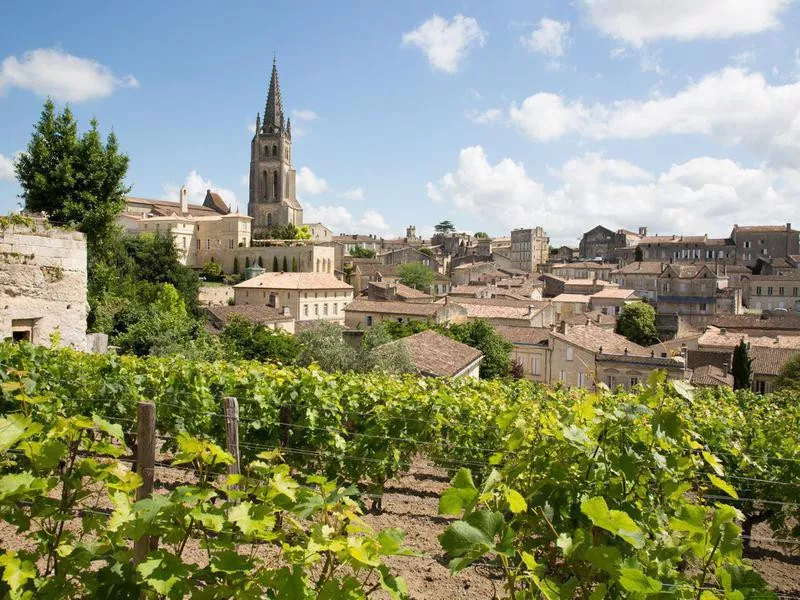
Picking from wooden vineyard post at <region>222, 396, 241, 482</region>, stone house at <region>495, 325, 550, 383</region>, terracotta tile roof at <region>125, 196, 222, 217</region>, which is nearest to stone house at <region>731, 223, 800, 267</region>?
stone house at <region>495, 325, 550, 383</region>

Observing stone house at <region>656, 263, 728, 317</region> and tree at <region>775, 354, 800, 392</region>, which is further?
stone house at <region>656, 263, 728, 317</region>

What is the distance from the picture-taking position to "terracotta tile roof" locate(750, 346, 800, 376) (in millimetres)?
31516

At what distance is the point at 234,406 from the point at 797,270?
77654 mm

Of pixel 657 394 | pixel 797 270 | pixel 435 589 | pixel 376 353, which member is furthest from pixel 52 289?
pixel 797 270

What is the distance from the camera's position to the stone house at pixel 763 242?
82.2 meters

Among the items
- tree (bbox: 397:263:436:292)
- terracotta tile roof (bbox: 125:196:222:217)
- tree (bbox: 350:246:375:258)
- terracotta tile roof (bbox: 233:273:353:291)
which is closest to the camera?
terracotta tile roof (bbox: 233:273:353:291)

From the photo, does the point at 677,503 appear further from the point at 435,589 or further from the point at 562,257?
the point at 562,257

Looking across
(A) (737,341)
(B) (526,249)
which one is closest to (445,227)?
(B) (526,249)

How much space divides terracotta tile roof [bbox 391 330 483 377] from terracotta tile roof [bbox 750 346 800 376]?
1812 centimetres

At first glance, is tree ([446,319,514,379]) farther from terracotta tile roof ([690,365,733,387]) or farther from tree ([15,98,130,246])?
tree ([15,98,130,246])

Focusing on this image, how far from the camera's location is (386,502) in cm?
826

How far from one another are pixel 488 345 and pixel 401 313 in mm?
10398

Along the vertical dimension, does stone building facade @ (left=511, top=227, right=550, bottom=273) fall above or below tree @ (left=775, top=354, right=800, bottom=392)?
above

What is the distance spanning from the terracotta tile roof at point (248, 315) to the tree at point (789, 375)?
92.4ft
